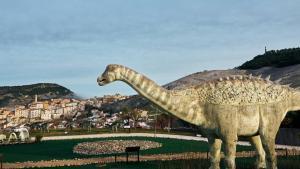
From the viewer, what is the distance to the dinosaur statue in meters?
10.5

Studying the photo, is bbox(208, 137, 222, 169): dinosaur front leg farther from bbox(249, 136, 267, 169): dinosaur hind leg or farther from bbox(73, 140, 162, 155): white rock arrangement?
bbox(73, 140, 162, 155): white rock arrangement

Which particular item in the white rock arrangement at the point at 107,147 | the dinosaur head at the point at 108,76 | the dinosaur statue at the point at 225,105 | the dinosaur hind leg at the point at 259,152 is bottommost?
the white rock arrangement at the point at 107,147

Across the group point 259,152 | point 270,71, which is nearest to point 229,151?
point 259,152

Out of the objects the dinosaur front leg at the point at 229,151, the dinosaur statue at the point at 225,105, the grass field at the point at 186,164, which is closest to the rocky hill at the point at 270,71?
the grass field at the point at 186,164

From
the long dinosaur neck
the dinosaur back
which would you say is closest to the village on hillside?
the dinosaur back

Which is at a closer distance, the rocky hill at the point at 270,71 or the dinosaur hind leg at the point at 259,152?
the dinosaur hind leg at the point at 259,152

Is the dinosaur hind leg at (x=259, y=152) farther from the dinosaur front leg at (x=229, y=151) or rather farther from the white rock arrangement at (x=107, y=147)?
the white rock arrangement at (x=107, y=147)

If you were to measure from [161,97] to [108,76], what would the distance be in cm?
142

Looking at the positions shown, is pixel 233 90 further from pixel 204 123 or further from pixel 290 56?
pixel 290 56

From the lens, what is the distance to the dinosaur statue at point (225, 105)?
34.5ft

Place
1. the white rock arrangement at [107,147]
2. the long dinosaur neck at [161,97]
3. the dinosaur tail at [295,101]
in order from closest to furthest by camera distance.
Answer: the long dinosaur neck at [161,97] → the dinosaur tail at [295,101] → the white rock arrangement at [107,147]

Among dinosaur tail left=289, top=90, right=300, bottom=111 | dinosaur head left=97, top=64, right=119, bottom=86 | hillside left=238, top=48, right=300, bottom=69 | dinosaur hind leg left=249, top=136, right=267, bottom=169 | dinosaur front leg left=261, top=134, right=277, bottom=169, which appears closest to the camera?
dinosaur head left=97, top=64, right=119, bottom=86

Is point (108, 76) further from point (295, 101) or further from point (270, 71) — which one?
point (270, 71)

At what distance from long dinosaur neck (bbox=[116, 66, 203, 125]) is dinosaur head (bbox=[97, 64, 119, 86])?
0.10 metres
